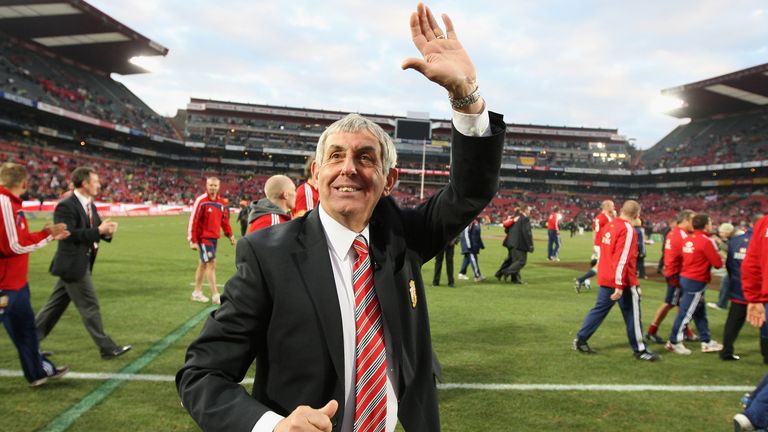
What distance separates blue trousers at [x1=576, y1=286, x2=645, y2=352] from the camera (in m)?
5.70

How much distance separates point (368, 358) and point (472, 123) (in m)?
0.99

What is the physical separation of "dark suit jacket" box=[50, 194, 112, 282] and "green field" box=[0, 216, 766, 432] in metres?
1.01

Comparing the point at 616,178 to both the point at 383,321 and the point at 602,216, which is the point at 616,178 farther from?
the point at 383,321

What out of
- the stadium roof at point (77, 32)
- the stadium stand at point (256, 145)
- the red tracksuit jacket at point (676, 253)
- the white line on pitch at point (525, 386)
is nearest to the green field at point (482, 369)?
A: the white line on pitch at point (525, 386)

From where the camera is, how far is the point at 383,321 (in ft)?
5.47

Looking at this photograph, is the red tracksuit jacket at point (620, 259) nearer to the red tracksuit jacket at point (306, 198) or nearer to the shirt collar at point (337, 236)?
the red tracksuit jacket at point (306, 198)

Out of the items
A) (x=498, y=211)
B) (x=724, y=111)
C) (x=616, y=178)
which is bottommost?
(x=498, y=211)

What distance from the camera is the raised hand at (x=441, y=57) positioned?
65.6 inches

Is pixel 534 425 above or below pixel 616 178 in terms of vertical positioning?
below

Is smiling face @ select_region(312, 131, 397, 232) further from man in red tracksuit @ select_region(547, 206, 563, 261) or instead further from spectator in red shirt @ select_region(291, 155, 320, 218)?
man in red tracksuit @ select_region(547, 206, 563, 261)

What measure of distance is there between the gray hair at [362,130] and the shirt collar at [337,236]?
251 mm

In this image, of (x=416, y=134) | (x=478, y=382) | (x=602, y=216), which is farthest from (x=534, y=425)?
(x=416, y=134)

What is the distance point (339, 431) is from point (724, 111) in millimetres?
81565

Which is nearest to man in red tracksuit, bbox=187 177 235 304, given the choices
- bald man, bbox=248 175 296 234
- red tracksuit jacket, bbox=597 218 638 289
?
bald man, bbox=248 175 296 234
